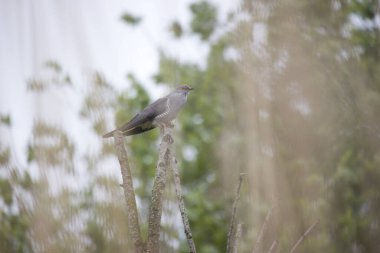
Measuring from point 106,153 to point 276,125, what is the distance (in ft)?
11.7

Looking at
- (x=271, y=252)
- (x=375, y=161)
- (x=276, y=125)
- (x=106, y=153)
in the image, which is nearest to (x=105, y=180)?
(x=106, y=153)

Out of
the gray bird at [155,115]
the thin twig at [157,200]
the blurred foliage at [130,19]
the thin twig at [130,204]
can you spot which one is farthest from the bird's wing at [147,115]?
the blurred foliage at [130,19]

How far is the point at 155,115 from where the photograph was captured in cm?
483

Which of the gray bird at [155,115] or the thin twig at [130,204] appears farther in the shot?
the gray bird at [155,115]

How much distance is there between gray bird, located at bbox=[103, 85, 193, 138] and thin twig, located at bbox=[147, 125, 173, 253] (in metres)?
1.08

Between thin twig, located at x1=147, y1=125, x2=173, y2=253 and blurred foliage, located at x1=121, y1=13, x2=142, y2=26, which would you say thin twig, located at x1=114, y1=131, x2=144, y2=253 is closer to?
thin twig, located at x1=147, y1=125, x2=173, y2=253

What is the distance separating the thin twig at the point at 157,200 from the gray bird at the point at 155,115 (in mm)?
1083

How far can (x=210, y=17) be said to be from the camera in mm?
15383

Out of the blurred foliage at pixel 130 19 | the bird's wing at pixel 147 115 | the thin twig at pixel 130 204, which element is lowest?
the thin twig at pixel 130 204

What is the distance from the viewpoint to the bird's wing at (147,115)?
4.31 metres

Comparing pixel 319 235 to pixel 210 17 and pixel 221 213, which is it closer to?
pixel 221 213

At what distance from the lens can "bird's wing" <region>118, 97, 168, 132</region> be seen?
4.31 m

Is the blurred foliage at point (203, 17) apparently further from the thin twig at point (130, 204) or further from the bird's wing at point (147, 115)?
the thin twig at point (130, 204)

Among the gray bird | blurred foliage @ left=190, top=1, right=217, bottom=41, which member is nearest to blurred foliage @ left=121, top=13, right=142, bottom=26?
blurred foliage @ left=190, top=1, right=217, bottom=41
